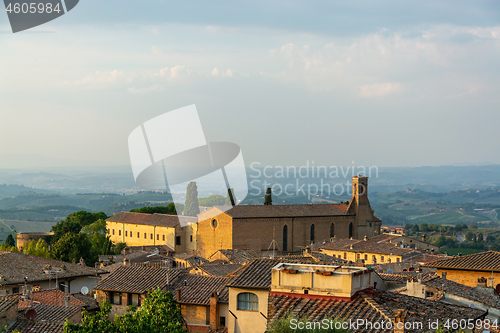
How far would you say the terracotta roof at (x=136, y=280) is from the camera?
1839 cm

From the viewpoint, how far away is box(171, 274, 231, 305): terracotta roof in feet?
55.1

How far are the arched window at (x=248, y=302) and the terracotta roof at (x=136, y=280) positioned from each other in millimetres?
5196

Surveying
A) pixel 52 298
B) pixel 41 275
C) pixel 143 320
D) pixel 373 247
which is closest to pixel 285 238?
pixel 373 247

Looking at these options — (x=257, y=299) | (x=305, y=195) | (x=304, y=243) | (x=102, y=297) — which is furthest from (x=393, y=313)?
(x=305, y=195)

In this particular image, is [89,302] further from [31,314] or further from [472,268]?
[472,268]

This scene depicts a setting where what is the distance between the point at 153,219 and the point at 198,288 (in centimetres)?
4345

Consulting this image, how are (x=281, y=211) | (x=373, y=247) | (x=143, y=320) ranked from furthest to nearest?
(x=281, y=211)
(x=373, y=247)
(x=143, y=320)

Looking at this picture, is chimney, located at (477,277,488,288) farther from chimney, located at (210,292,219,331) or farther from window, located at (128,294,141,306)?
window, located at (128,294,141,306)

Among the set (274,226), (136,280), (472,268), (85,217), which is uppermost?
(472,268)

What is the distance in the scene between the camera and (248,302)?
43.6 feet

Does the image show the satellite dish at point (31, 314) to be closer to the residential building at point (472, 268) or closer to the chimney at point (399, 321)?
the chimney at point (399, 321)

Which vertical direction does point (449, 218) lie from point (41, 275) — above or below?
below

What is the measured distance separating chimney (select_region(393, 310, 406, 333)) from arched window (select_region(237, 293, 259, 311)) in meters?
5.53

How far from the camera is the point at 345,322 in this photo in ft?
25.9
